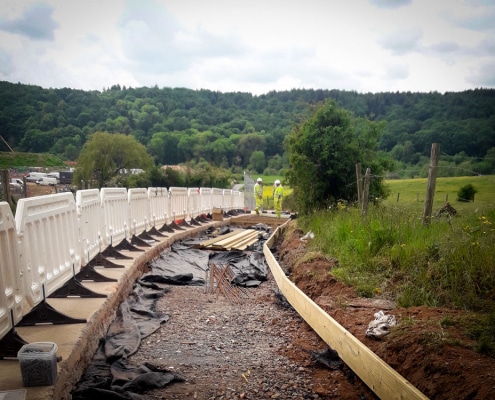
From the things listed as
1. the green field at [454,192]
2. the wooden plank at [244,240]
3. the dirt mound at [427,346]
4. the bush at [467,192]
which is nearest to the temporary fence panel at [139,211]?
the wooden plank at [244,240]

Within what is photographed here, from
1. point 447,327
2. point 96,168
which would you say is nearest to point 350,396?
point 447,327

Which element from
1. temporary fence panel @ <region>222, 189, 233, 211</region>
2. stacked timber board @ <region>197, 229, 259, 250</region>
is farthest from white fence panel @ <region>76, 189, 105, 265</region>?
temporary fence panel @ <region>222, 189, 233, 211</region>

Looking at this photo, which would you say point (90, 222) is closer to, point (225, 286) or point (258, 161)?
point (225, 286)

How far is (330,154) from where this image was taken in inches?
535

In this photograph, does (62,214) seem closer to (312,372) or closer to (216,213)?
(312,372)

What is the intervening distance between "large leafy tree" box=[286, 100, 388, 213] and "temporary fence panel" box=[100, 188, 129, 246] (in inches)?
284

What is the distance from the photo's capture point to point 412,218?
7.21 m

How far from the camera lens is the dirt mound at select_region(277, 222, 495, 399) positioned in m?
2.86

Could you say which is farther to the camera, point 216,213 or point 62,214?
point 216,213

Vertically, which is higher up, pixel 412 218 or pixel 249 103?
pixel 249 103

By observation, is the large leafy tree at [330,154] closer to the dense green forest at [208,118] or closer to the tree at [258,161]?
the dense green forest at [208,118]

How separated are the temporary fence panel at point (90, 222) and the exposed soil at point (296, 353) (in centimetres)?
135

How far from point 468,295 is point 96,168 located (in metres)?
58.7

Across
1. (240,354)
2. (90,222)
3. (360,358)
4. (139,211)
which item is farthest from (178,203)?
(360,358)
